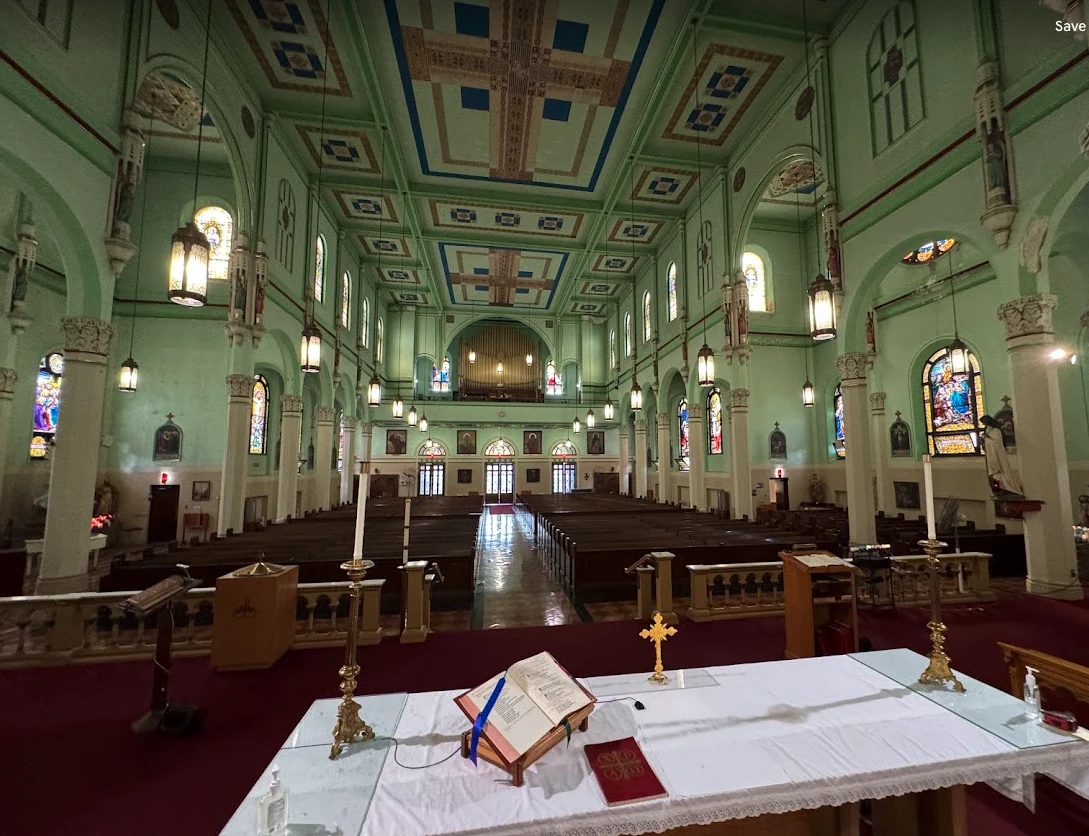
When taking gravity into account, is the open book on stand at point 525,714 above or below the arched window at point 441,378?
below

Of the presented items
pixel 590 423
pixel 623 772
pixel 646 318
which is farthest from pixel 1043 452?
pixel 646 318

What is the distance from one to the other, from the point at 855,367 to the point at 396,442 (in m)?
18.3

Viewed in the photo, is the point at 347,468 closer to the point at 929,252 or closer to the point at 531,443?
the point at 531,443

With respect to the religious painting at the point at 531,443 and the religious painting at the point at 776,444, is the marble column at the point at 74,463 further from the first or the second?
the religious painting at the point at 531,443

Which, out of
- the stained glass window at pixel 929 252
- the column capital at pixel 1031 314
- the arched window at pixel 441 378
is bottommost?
the column capital at pixel 1031 314

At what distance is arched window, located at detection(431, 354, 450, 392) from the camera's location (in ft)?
74.2

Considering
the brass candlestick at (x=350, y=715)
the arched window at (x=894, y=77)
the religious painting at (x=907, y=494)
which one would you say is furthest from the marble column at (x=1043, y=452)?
the brass candlestick at (x=350, y=715)

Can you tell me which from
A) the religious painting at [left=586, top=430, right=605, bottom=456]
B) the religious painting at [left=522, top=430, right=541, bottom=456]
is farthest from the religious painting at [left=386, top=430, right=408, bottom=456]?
the religious painting at [left=586, top=430, right=605, bottom=456]

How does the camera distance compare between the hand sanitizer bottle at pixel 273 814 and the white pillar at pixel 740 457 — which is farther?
the white pillar at pixel 740 457

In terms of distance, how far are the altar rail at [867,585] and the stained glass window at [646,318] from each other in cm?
1238

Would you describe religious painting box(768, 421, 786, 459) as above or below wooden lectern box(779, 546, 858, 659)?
above

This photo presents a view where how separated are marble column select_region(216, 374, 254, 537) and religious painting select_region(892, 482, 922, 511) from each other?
1554cm

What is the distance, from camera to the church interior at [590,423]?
1.84 metres

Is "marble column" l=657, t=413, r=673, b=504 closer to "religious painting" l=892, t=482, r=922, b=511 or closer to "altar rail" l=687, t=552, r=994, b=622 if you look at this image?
"religious painting" l=892, t=482, r=922, b=511
